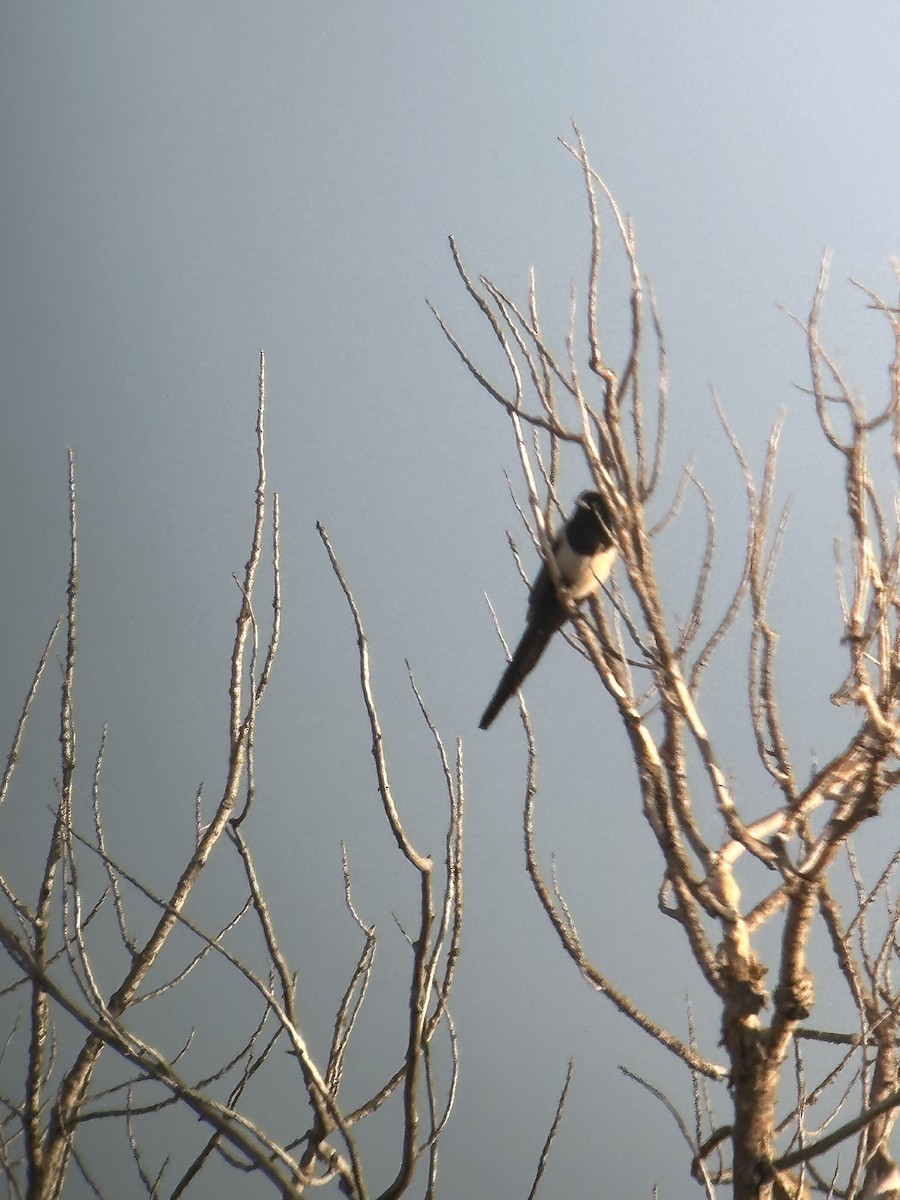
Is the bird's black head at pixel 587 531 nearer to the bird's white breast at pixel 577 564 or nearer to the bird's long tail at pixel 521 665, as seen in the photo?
the bird's white breast at pixel 577 564

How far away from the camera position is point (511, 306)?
4.96ft

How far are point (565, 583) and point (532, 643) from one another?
1.16 ft

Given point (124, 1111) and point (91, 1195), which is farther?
point (91, 1195)

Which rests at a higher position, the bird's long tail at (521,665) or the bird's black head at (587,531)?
the bird's black head at (587,531)

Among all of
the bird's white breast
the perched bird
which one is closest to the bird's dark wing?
the perched bird

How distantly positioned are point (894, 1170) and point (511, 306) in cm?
126

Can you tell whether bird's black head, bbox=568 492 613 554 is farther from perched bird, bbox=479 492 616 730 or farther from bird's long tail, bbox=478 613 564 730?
bird's long tail, bbox=478 613 564 730

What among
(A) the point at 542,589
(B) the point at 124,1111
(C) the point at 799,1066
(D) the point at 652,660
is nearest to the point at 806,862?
(D) the point at 652,660

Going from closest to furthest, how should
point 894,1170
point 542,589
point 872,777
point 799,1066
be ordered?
point 872,777, point 894,1170, point 799,1066, point 542,589

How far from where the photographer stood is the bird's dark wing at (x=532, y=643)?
2207mm

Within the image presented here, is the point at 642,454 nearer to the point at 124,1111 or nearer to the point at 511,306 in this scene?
the point at 511,306

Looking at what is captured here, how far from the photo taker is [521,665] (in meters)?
2.33

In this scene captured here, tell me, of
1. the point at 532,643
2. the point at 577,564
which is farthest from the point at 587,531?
the point at 532,643

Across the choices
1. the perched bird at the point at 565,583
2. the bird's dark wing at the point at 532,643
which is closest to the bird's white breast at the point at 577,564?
the perched bird at the point at 565,583
